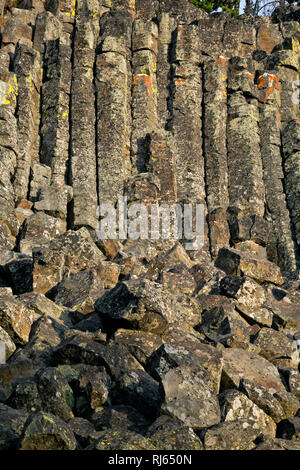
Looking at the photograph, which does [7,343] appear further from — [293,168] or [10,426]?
[293,168]

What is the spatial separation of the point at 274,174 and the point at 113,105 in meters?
7.53

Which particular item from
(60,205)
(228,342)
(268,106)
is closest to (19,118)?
(60,205)

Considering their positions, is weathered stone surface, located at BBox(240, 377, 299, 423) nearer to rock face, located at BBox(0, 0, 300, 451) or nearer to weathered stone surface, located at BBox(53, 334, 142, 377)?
rock face, located at BBox(0, 0, 300, 451)

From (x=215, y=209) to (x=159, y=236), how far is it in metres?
3.55

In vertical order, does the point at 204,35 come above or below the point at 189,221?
above

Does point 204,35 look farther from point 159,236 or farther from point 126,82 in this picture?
point 159,236

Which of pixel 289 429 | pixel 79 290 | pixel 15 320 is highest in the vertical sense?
pixel 79 290

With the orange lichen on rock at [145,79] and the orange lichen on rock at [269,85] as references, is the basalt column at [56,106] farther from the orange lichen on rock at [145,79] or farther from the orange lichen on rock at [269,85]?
the orange lichen on rock at [269,85]

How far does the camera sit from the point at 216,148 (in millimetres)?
26156

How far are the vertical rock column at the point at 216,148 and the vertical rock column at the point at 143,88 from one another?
241cm

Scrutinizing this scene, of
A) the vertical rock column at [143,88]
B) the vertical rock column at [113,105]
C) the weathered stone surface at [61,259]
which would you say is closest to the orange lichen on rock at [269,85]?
the vertical rock column at [143,88]

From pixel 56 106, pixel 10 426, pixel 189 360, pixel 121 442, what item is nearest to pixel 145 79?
pixel 56 106

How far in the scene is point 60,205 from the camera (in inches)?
859

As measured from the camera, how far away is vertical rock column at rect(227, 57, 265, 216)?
2510 cm
